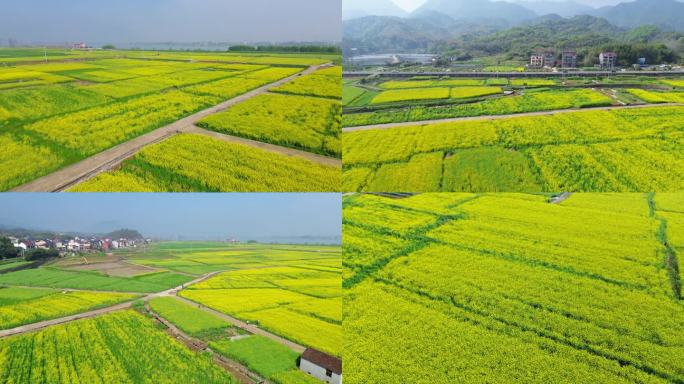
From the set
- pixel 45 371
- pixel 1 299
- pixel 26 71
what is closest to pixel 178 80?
pixel 26 71

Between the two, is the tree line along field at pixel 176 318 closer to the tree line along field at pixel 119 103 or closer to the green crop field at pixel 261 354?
the green crop field at pixel 261 354

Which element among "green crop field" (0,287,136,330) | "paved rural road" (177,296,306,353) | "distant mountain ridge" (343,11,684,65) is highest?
"distant mountain ridge" (343,11,684,65)

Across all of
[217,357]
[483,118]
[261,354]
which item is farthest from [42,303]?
[483,118]

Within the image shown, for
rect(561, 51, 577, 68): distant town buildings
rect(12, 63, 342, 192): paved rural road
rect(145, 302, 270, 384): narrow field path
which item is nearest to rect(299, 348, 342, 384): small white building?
rect(145, 302, 270, 384): narrow field path

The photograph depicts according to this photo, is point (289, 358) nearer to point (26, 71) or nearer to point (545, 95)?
point (26, 71)

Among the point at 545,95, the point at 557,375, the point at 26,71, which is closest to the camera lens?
the point at 557,375

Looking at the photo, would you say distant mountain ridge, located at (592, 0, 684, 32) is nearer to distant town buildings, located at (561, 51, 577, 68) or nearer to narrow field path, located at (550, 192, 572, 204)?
distant town buildings, located at (561, 51, 577, 68)
